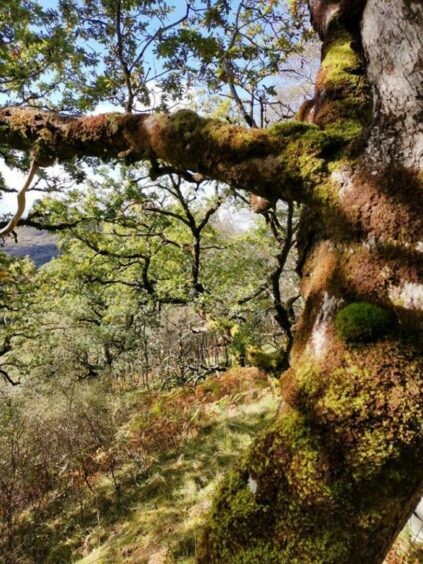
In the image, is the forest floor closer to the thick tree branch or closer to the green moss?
the green moss

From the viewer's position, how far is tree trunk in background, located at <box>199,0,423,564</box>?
3.96 feet

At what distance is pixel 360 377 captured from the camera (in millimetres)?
1292

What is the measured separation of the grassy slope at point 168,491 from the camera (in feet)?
15.2

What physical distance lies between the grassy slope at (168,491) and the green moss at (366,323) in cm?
380

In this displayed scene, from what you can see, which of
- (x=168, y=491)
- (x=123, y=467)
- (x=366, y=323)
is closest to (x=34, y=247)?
(x=123, y=467)

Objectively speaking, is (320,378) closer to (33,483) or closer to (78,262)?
(33,483)

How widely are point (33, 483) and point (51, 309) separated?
328 inches

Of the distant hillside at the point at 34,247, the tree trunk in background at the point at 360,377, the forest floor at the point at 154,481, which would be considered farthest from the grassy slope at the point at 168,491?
the distant hillside at the point at 34,247

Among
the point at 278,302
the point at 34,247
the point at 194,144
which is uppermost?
the point at 34,247

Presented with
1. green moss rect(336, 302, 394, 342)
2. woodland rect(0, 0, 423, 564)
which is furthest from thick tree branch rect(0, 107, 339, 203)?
green moss rect(336, 302, 394, 342)

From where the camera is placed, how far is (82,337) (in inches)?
619

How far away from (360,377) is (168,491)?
5.76m

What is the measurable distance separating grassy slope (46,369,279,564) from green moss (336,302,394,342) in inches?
149

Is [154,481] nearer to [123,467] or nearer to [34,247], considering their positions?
[123,467]
